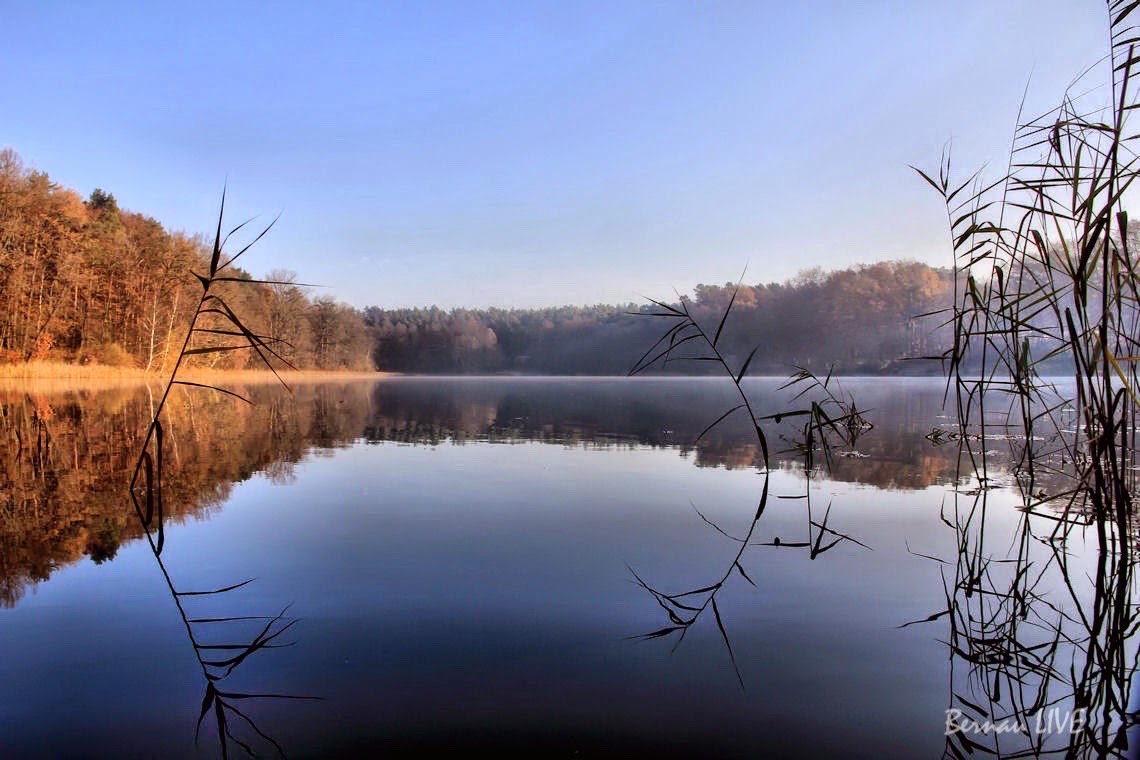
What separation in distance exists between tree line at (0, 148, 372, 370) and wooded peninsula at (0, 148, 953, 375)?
2.5 inches

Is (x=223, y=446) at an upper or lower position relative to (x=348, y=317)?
lower

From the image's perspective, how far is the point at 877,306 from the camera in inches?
2339

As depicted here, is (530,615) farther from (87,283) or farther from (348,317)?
(348,317)

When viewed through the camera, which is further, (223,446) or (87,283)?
(87,283)

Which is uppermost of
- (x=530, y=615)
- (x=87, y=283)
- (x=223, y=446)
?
(x=87, y=283)

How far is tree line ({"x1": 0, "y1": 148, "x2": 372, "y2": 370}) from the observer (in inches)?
978

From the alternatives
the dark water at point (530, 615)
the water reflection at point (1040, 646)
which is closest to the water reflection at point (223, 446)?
the dark water at point (530, 615)

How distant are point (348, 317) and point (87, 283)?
30172 millimetres

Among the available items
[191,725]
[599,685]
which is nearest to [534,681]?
[599,685]

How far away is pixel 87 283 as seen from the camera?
92.7 ft

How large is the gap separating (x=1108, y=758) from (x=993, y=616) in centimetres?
98

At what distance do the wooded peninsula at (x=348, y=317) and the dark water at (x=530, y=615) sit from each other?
1.29 meters

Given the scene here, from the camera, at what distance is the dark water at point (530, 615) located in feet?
6.08

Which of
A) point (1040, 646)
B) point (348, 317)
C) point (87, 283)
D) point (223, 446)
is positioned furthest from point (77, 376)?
point (348, 317)
